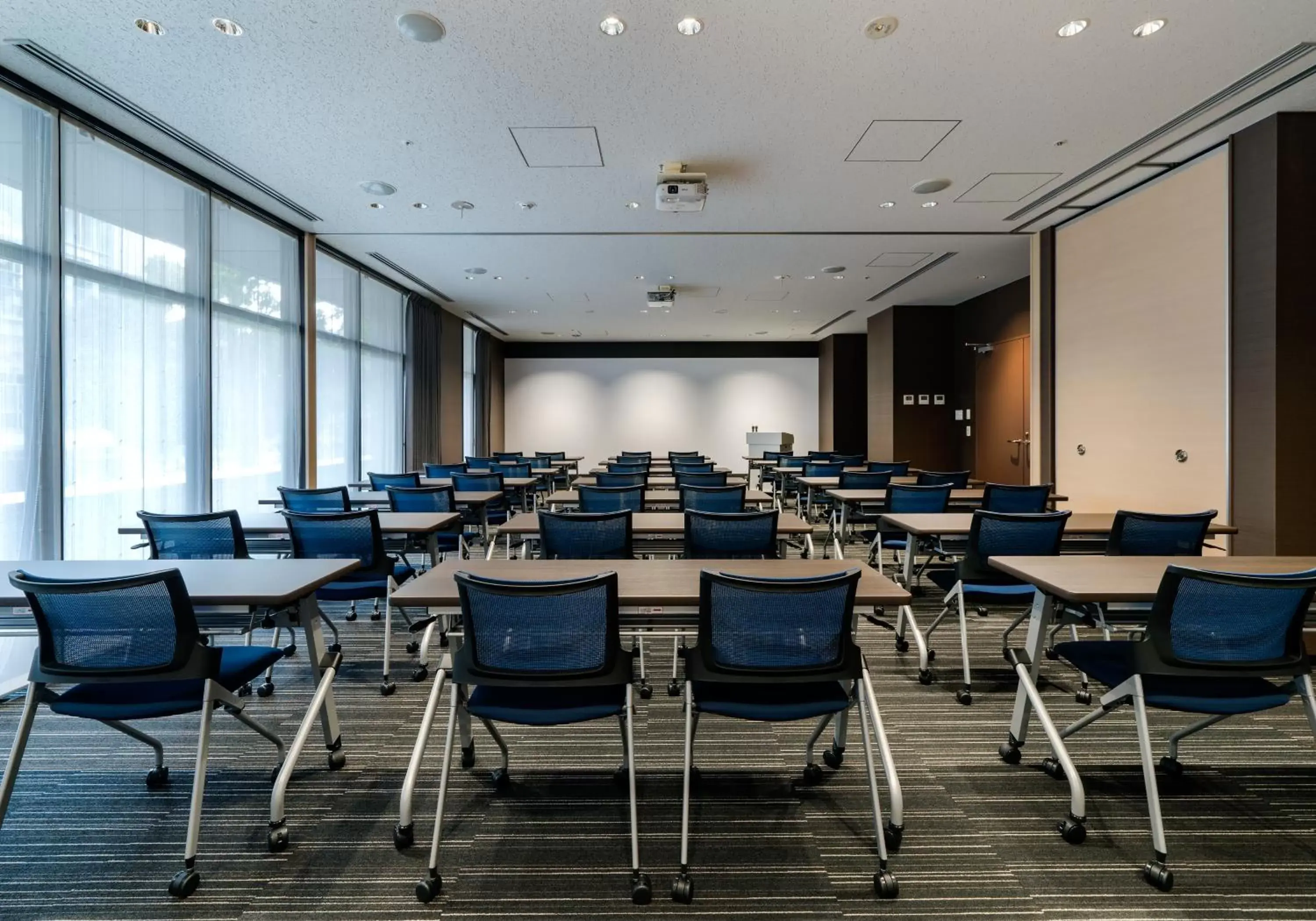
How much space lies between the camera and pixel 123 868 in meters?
1.90

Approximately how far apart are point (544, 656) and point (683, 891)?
0.72 metres

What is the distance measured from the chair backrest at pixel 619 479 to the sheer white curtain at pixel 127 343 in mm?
3223

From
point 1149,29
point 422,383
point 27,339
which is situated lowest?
point 27,339

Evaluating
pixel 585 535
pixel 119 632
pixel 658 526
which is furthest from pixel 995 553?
pixel 119 632

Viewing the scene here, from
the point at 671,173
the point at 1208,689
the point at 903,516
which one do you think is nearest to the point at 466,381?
the point at 671,173

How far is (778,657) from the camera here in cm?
186

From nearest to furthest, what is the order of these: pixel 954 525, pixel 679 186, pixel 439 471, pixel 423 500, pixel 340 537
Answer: pixel 340 537 → pixel 954 525 → pixel 423 500 → pixel 679 186 → pixel 439 471

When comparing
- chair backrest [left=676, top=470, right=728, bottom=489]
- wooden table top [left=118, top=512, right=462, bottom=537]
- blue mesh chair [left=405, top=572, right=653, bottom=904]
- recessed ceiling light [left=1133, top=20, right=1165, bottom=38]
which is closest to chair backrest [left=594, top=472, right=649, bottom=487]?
chair backrest [left=676, top=470, right=728, bottom=489]

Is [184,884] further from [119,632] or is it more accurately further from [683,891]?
[683,891]

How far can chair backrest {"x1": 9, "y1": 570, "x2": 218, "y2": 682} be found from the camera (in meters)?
1.81

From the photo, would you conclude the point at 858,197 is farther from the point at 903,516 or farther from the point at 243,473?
the point at 243,473

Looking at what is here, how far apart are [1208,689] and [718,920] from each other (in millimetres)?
1636

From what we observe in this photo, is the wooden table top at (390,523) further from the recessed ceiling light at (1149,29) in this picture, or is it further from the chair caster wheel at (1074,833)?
the recessed ceiling light at (1149,29)

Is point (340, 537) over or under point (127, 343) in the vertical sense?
under
